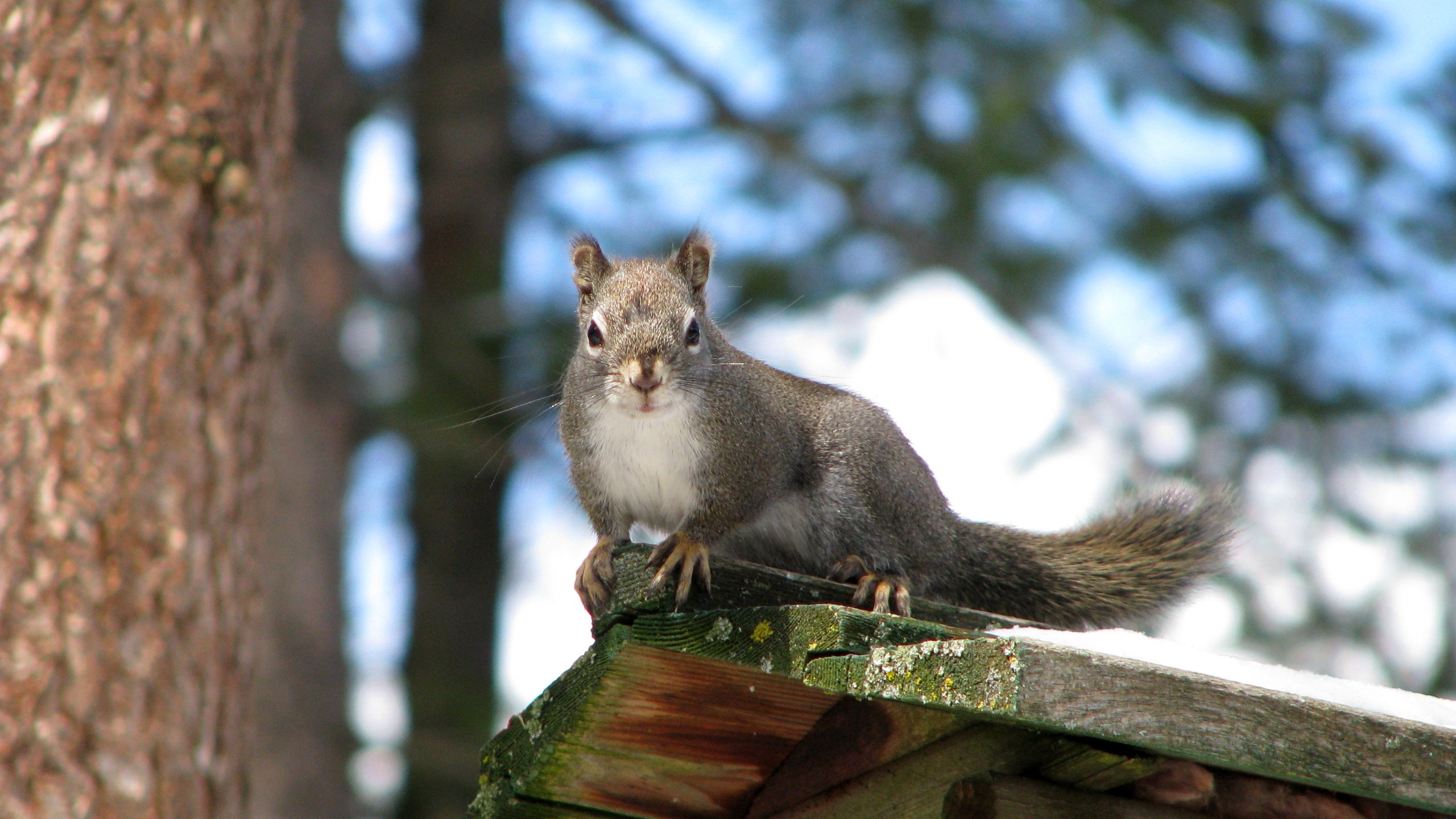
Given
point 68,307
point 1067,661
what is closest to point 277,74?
point 68,307

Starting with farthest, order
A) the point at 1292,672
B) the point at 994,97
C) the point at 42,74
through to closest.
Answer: the point at 994,97, the point at 42,74, the point at 1292,672

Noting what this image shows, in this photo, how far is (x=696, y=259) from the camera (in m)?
2.57

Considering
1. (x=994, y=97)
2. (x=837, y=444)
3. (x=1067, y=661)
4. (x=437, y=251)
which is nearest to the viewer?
(x=1067, y=661)

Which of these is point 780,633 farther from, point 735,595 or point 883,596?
point 883,596

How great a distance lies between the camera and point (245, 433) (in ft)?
10.3

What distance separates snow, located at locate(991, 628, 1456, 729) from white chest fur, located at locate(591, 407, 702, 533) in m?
0.62

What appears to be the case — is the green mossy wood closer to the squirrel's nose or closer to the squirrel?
the squirrel

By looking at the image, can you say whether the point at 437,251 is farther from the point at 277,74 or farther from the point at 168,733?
the point at 168,733

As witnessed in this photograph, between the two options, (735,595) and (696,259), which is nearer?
(735,595)

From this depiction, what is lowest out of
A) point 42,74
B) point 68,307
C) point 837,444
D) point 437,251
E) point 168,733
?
point 168,733

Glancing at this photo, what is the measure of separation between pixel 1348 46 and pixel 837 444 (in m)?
4.08

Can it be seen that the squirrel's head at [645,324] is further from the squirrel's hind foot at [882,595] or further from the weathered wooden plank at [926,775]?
the weathered wooden plank at [926,775]

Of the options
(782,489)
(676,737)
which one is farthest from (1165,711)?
(782,489)

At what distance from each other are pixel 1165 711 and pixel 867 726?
469 mm
